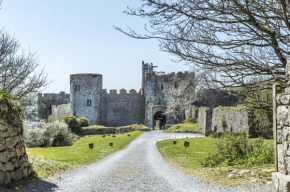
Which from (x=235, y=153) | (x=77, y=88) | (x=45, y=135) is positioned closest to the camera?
(x=235, y=153)

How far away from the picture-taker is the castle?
62.1 meters

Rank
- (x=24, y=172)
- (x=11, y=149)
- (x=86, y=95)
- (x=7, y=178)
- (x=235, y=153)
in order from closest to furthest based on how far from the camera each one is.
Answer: (x=7, y=178) < (x=11, y=149) < (x=24, y=172) < (x=235, y=153) < (x=86, y=95)

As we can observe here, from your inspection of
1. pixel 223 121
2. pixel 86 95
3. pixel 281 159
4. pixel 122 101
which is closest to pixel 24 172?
pixel 281 159

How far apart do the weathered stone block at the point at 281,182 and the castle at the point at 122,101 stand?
171 feet

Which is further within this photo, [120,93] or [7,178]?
[120,93]

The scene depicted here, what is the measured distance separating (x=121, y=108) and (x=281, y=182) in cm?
5893

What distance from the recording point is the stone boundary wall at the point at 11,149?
31.5 ft

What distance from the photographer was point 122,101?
6556 centimetres

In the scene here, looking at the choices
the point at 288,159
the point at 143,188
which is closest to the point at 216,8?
the point at 288,159

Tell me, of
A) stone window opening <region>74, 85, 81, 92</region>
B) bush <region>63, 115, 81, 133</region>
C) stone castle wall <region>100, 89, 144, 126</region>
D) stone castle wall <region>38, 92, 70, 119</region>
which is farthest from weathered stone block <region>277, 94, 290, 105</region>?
stone castle wall <region>38, 92, 70, 119</region>

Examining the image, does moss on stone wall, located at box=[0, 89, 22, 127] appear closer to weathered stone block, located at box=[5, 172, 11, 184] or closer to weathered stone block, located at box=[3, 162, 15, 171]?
weathered stone block, located at box=[3, 162, 15, 171]

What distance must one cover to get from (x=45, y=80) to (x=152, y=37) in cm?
1193

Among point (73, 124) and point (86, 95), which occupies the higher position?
point (86, 95)

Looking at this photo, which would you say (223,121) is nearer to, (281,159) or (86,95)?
(281,159)
